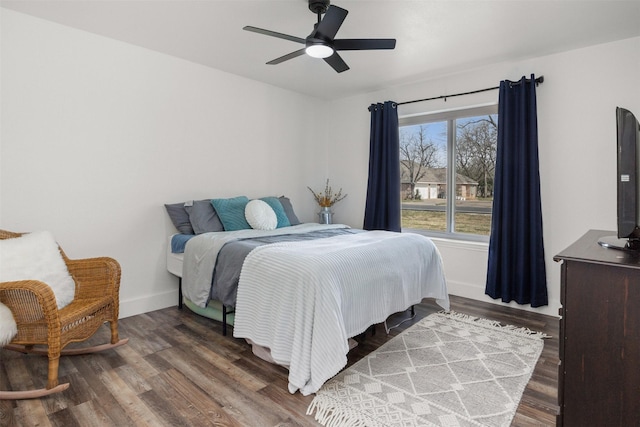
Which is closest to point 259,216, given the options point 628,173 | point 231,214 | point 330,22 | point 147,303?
point 231,214

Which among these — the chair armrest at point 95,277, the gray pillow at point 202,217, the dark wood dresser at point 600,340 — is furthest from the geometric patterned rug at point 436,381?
the gray pillow at point 202,217

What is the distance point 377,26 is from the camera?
276 centimetres

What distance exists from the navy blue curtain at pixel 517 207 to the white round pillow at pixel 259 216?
226 cm

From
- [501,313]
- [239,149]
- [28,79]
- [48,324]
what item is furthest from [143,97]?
[501,313]

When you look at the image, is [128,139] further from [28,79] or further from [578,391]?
[578,391]

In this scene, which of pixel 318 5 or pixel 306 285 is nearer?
pixel 306 285

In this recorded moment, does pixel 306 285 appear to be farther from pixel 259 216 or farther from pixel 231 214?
pixel 231 214

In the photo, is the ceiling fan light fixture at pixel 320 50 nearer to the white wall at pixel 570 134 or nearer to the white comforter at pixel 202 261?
the white comforter at pixel 202 261

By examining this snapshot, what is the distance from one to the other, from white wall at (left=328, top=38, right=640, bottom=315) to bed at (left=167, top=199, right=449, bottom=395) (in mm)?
1130

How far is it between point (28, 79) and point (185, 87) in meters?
1.28

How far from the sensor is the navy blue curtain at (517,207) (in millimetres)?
3336

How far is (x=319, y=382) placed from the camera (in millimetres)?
1927

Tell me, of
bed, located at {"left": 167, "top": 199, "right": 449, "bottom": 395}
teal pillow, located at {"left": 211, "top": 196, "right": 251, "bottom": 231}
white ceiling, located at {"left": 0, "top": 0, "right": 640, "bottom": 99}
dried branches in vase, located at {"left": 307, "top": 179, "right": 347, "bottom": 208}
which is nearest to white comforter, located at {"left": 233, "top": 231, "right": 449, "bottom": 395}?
bed, located at {"left": 167, "top": 199, "right": 449, "bottom": 395}

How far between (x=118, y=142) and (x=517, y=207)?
3817mm
